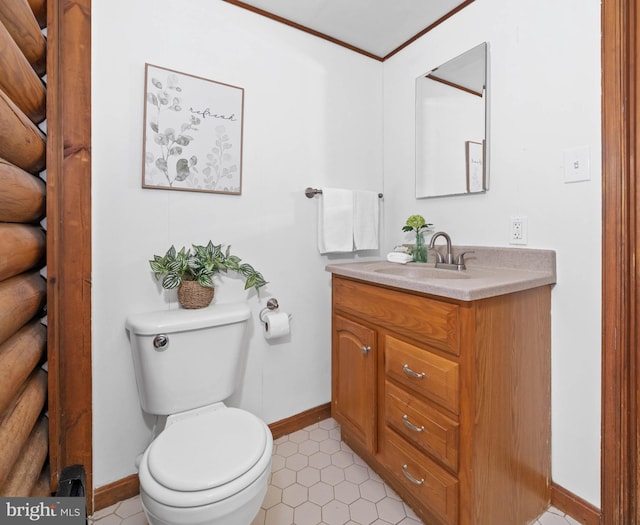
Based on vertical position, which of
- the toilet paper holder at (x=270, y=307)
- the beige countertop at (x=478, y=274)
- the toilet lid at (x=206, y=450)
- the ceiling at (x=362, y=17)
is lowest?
the toilet lid at (x=206, y=450)

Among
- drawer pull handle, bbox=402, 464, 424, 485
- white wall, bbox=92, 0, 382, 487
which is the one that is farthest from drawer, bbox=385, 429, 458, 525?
white wall, bbox=92, 0, 382, 487

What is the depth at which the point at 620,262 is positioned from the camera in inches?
42.9

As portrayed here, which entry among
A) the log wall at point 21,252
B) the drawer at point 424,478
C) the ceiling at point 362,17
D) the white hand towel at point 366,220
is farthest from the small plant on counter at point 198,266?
the ceiling at point 362,17

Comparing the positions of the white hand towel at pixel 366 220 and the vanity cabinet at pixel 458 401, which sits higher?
the white hand towel at pixel 366 220

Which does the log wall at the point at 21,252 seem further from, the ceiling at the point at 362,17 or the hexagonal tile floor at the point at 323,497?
the ceiling at the point at 362,17

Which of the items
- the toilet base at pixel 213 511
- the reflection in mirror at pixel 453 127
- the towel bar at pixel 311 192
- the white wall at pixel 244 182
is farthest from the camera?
the towel bar at pixel 311 192

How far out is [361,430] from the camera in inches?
56.7

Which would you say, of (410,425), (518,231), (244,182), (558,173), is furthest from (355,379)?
(558,173)

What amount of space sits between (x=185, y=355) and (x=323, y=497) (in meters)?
0.80

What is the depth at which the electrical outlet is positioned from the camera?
1.35m

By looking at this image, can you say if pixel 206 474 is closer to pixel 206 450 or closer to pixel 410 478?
pixel 206 450

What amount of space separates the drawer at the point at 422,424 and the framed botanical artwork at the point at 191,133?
1.15 meters

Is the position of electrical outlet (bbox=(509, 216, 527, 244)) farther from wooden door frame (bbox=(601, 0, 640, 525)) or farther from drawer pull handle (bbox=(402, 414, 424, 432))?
drawer pull handle (bbox=(402, 414, 424, 432))

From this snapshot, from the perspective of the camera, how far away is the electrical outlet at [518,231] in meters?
1.35
